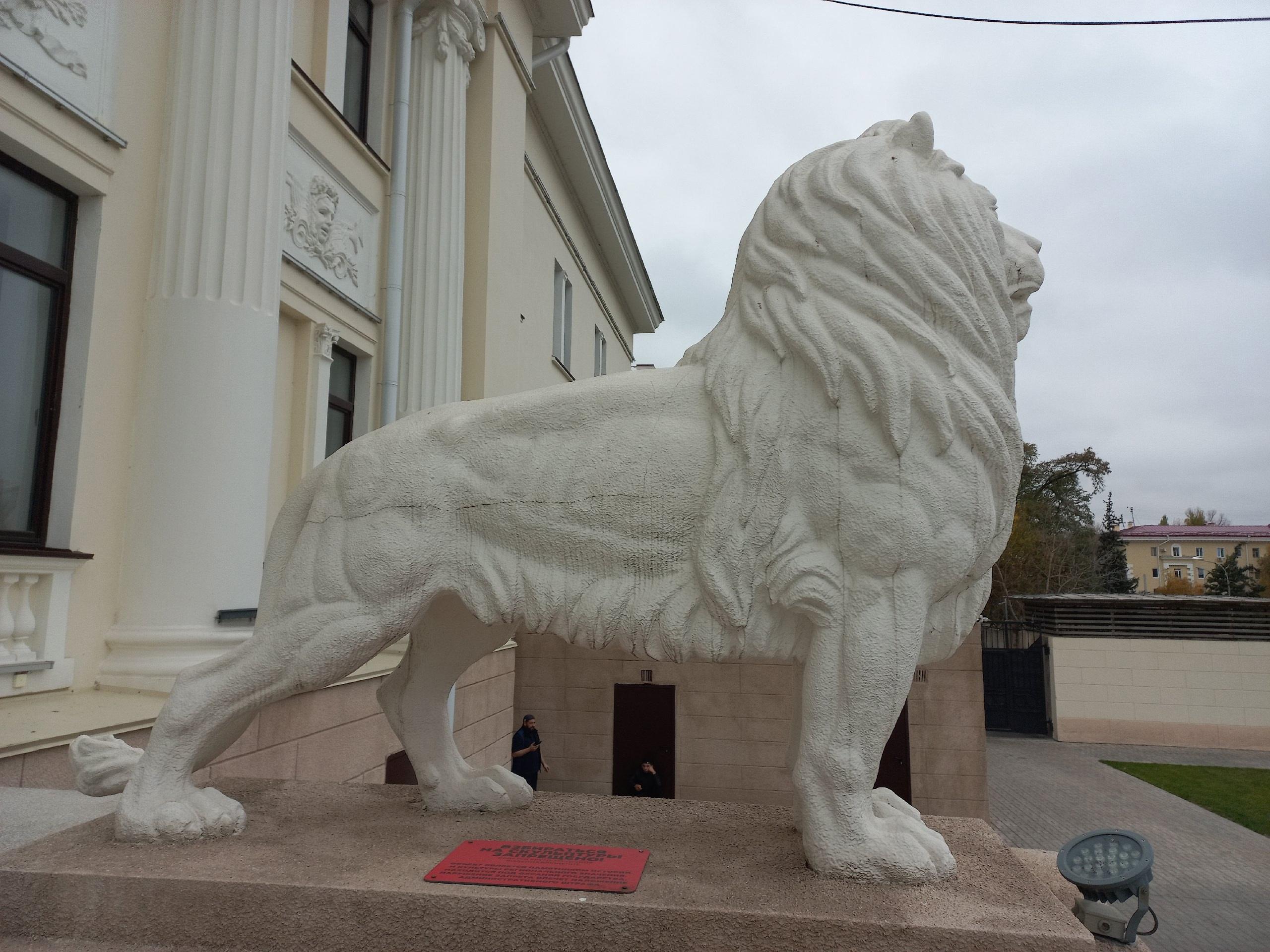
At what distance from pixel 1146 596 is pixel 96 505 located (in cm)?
1858

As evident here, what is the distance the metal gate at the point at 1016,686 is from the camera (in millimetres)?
18000

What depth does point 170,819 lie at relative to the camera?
266cm

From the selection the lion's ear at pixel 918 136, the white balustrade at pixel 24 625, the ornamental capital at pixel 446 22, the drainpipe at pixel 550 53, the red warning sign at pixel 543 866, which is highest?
the drainpipe at pixel 550 53

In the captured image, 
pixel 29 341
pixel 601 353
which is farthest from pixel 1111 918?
pixel 601 353

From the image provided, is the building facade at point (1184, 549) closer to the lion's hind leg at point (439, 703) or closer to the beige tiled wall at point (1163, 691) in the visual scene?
the beige tiled wall at point (1163, 691)

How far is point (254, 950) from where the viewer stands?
2.29 metres

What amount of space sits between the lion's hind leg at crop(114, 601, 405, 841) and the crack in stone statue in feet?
13.5

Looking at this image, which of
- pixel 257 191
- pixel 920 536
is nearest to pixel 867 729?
pixel 920 536

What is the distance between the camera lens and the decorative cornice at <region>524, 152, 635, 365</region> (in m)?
12.0

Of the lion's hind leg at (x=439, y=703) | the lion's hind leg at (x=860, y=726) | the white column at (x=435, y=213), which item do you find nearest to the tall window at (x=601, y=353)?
the white column at (x=435, y=213)

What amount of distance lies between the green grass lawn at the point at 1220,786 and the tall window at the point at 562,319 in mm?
11329

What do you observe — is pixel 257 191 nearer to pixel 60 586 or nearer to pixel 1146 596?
pixel 60 586

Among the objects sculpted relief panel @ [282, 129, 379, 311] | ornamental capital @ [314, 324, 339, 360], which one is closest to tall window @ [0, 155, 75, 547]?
sculpted relief panel @ [282, 129, 379, 311]

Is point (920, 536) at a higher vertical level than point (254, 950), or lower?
higher
